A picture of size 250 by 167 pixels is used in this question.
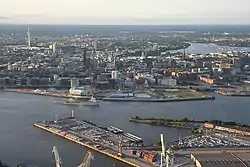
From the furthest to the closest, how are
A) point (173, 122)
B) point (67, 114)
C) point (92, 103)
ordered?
point (92, 103) → point (67, 114) → point (173, 122)

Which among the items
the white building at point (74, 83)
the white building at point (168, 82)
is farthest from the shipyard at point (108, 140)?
the white building at point (168, 82)

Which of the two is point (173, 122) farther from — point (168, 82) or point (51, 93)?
point (168, 82)

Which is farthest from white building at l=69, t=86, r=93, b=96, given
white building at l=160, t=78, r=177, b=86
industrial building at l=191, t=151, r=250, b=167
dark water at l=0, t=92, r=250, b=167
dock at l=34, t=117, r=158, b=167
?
industrial building at l=191, t=151, r=250, b=167

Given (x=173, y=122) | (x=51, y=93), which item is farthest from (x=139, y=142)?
(x=51, y=93)

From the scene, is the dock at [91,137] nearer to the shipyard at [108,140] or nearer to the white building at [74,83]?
the shipyard at [108,140]

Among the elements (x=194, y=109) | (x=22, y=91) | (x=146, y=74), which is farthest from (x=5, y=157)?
(x=146, y=74)

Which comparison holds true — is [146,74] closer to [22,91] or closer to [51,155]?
[22,91]
